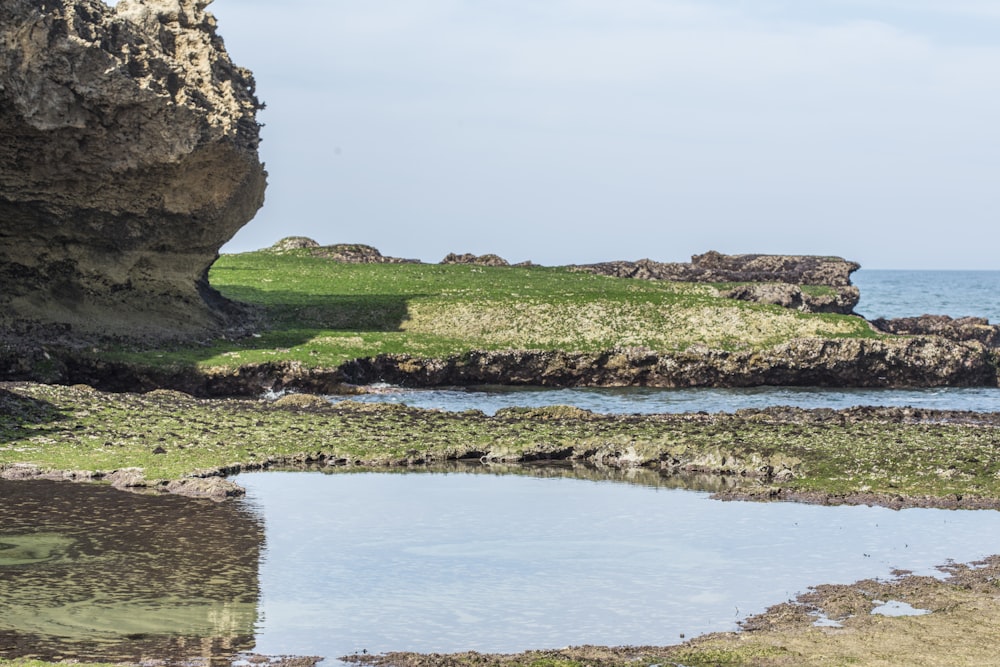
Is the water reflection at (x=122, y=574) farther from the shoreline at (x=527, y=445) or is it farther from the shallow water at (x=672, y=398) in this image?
the shallow water at (x=672, y=398)

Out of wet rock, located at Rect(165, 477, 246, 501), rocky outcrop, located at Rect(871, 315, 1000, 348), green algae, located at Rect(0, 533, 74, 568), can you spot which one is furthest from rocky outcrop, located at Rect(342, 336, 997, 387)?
green algae, located at Rect(0, 533, 74, 568)

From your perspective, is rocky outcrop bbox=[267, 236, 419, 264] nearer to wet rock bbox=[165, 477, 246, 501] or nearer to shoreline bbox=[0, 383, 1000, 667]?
shoreline bbox=[0, 383, 1000, 667]

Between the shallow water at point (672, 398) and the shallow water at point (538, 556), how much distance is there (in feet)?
53.9

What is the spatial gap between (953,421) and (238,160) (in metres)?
30.0

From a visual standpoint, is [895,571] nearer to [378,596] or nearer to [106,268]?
[378,596]

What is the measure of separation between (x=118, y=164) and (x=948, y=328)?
53.6m

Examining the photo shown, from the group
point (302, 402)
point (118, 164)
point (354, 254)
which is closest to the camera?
point (302, 402)

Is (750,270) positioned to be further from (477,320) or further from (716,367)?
(716,367)

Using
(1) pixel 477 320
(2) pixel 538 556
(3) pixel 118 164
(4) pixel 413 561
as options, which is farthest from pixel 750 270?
(4) pixel 413 561

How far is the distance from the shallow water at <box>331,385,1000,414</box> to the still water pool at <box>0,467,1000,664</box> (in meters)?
16.8

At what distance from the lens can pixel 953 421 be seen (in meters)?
40.4

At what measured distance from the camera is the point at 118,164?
4659 cm

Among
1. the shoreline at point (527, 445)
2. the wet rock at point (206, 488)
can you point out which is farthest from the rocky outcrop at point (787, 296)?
the wet rock at point (206, 488)

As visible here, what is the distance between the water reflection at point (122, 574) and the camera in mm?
15398
